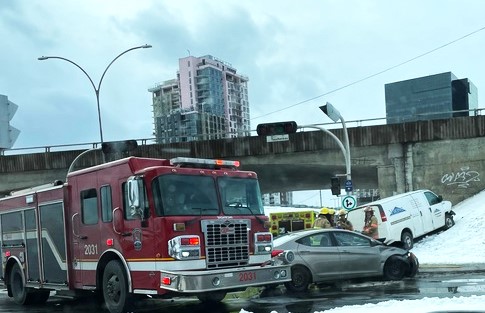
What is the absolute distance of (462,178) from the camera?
27.5 meters

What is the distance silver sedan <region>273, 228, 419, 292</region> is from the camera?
1245cm

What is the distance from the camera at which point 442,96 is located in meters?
31.9

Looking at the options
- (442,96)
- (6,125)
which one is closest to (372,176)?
(442,96)

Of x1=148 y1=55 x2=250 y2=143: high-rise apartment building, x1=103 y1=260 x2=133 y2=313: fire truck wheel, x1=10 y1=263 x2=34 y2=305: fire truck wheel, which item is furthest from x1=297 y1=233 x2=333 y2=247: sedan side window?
x1=148 y1=55 x2=250 y2=143: high-rise apartment building

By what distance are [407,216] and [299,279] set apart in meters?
8.69

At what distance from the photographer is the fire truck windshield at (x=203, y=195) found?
9.35 meters

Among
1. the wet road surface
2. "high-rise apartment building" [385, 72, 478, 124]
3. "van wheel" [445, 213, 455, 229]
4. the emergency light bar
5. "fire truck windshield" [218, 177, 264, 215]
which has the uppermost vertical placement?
"high-rise apartment building" [385, 72, 478, 124]

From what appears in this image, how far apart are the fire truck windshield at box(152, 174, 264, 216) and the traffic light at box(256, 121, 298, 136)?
1071cm

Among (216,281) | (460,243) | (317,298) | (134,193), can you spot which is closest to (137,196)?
(134,193)

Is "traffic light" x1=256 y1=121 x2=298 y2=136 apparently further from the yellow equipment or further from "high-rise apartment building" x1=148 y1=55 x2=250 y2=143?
"high-rise apartment building" x1=148 y1=55 x2=250 y2=143

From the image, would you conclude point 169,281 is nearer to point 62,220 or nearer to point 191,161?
point 191,161

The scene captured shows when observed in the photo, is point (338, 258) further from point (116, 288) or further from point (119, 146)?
point (119, 146)

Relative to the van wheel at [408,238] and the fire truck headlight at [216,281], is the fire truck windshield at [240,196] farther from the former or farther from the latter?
the van wheel at [408,238]

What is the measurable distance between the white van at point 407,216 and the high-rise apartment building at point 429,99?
371 inches
